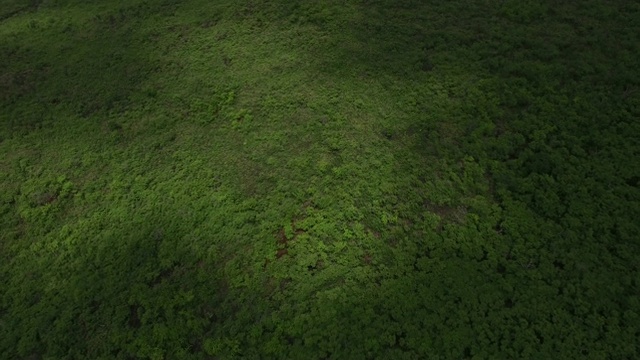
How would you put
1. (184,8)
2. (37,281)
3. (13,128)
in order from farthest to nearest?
(184,8) < (13,128) < (37,281)

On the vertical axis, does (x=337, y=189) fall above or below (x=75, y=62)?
below

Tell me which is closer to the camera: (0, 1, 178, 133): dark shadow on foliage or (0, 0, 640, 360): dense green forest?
(0, 0, 640, 360): dense green forest

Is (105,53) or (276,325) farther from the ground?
(105,53)

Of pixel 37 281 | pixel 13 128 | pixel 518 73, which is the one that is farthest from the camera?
pixel 13 128

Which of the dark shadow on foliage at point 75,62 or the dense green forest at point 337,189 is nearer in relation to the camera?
the dense green forest at point 337,189

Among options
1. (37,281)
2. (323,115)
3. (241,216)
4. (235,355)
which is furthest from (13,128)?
(235,355)

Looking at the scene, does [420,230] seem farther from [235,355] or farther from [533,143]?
[235,355]

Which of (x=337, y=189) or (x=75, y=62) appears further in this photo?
(x=75, y=62)

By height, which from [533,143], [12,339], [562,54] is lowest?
[12,339]
